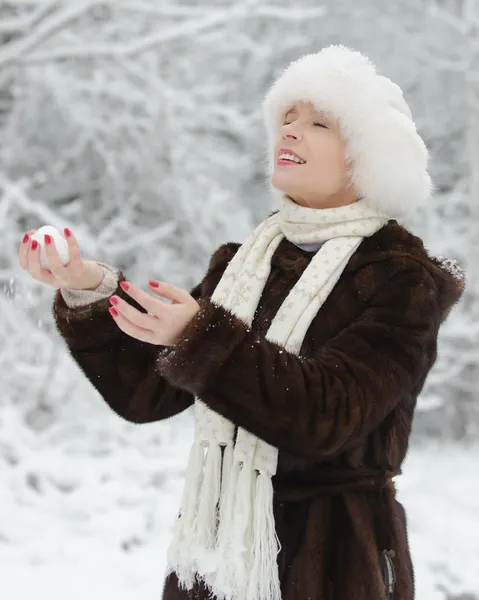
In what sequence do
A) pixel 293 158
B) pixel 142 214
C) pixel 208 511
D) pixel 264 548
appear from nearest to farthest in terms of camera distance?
pixel 264 548, pixel 208 511, pixel 293 158, pixel 142 214

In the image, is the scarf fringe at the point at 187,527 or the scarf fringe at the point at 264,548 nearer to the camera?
the scarf fringe at the point at 264,548

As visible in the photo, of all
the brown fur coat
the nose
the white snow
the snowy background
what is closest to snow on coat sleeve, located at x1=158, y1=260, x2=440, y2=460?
the brown fur coat

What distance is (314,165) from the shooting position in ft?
5.11

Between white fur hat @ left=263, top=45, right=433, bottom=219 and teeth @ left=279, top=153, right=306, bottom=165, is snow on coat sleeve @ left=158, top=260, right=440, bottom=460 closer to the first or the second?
white fur hat @ left=263, top=45, right=433, bottom=219

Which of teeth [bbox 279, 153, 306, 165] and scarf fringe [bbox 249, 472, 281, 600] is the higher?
teeth [bbox 279, 153, 306, 165]

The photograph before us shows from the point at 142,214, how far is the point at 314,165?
16.3ft

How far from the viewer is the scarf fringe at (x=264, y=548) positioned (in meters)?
1.36

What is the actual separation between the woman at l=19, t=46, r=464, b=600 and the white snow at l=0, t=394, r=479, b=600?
6.87 feet

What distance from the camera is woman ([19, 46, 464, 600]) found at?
1.24 m

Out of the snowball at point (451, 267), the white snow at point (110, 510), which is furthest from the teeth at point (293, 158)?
the white snow at point (110, 510)

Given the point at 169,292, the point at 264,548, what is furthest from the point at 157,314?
the point at 264,548

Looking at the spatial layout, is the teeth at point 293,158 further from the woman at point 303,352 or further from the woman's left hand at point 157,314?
the woman's left hand at point 157,314

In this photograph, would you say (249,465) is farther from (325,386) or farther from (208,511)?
(325,386)

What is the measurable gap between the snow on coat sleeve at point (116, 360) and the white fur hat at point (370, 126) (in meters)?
0.47
